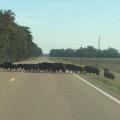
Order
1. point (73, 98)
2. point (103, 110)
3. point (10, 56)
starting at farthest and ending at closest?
point (10, 56) < point (73, 98) < point (103, 110)

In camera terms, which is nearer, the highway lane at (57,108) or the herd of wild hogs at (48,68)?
the highway lane at (57,108)

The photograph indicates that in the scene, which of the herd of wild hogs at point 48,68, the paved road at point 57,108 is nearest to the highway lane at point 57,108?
the paved road at point 57,108

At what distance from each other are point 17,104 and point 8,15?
94.4 metres

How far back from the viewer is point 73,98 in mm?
18438

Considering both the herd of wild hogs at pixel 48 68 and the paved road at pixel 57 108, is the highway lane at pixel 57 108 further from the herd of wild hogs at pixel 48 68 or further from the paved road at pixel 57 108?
the herd of wild hogs at pixel 48 68

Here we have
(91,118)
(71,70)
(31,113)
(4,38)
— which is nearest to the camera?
(91,118)

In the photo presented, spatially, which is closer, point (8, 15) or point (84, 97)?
point (84, 97)

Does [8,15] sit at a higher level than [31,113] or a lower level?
higher

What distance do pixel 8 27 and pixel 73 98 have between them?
3564 inches

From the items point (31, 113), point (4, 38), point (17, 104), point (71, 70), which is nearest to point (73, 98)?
point (17, 104)

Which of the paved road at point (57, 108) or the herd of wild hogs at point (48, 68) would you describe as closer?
the paved road at point (57, 108)

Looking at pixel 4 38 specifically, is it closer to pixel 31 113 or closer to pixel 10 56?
pixel 10 56

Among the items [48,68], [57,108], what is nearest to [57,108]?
[57,108]

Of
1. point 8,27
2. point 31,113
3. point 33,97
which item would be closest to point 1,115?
point 31,113
